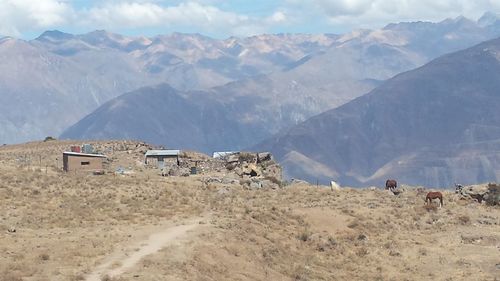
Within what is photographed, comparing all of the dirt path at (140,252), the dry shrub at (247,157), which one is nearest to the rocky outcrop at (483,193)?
the dry shrub at (247,157)

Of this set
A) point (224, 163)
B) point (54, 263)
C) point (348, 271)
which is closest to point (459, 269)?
point (348, 271)

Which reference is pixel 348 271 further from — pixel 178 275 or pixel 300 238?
pixel 178 275

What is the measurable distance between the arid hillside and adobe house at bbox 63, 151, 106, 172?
46.7 feet

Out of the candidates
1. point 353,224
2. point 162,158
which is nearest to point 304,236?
point 353,224

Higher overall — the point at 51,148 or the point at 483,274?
the point at 51,148

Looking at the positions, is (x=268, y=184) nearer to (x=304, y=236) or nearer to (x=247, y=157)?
(x=247, y=157)

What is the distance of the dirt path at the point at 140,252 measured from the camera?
1419 inches

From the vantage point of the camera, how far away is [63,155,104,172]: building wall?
91938 mm

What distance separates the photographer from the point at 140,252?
134 ft

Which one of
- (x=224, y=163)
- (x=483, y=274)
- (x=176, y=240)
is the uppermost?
(x=224, y=163)

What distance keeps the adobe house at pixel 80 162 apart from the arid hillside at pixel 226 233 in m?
14.2

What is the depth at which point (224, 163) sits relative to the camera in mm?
104625

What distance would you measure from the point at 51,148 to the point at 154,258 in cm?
9369

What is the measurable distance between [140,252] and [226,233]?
8375 millimetres
